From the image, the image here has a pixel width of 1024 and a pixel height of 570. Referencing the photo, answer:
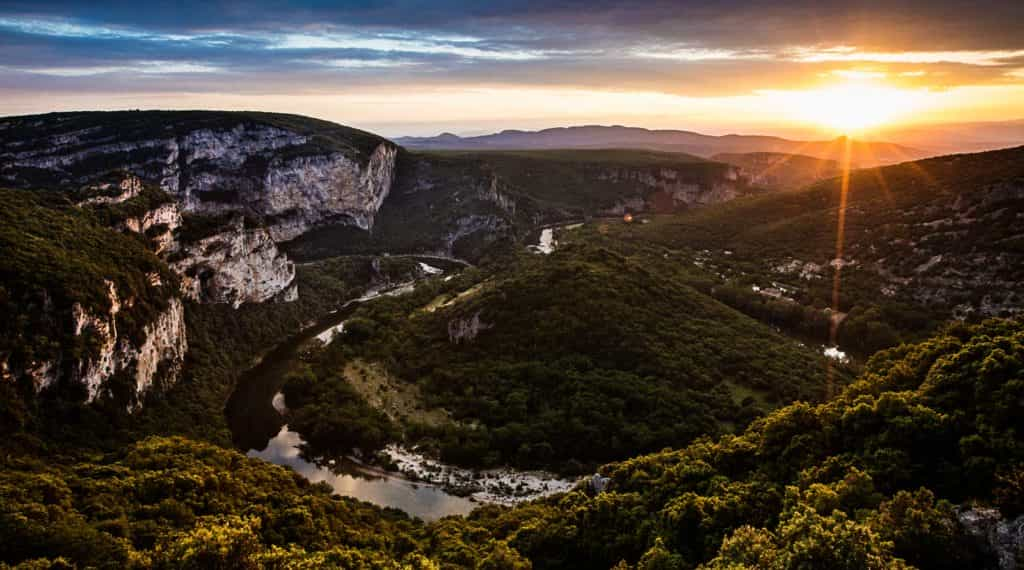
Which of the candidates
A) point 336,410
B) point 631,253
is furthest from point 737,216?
point 336,410

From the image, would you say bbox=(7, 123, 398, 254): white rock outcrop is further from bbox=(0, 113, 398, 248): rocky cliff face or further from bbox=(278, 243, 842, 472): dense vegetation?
bbox=(278, 243, 842, 472): dense vegetation

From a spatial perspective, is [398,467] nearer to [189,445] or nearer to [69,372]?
[189,445]

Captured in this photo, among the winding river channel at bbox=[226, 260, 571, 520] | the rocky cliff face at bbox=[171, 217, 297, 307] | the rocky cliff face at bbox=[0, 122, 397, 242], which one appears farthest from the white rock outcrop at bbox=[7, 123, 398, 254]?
the winding river channel at bbox=[226, 260, 571, 520]

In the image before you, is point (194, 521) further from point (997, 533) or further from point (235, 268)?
point (235, 268)

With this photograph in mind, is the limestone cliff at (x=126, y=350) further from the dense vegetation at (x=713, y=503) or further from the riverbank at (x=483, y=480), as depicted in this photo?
the riverbank at (x=483, y=480)

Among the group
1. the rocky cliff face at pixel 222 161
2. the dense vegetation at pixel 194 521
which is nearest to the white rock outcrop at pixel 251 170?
the rocky cliff face at pixel 222 161
